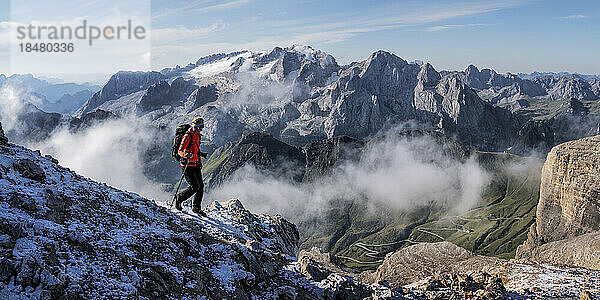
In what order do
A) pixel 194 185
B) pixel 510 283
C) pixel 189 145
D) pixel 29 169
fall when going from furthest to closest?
1. pixel 194 185
2. pixel 189 145
3. pixel 510 283
4. pixel 29 169

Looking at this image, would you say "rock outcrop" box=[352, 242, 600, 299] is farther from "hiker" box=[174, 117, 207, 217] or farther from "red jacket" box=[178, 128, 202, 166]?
"red jacket" box=[178, 128, 202, 166]

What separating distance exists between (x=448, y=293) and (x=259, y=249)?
32.5 ft

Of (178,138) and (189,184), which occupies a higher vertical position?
(178,138)

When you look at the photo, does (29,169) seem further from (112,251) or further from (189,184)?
(189,184)

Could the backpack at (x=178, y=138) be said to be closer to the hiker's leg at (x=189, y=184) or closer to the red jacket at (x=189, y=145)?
the red jacket at (x=189, y=145)

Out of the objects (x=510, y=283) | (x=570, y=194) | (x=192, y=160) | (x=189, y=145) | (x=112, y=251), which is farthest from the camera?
(x=570, y=194)

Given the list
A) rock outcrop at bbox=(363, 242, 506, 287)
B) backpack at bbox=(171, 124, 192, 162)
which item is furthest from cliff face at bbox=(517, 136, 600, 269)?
backpack at bbox=(171, 124, 192, 162)

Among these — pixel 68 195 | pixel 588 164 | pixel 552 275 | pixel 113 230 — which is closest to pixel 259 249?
pixel 113 230

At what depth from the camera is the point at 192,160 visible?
2152 centimetres

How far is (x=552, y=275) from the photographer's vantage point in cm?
2097

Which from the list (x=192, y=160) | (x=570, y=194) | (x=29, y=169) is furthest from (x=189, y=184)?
(x=570, y=194)

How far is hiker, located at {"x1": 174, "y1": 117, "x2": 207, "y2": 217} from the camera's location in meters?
21.3

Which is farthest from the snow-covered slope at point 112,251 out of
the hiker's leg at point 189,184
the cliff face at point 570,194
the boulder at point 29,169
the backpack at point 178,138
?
the cliff face at point 570,194

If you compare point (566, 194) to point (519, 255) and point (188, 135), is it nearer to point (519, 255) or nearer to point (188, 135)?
point (519, 255)
